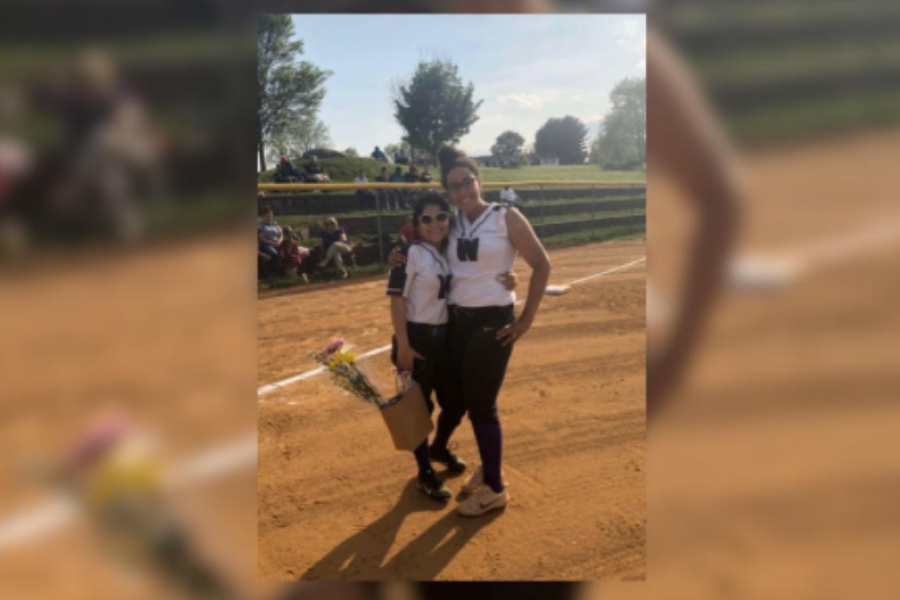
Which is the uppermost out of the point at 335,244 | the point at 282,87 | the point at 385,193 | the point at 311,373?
the point at 282,87

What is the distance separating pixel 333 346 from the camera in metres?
1.46

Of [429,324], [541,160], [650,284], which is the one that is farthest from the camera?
[429,324]

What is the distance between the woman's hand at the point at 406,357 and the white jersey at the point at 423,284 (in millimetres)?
70

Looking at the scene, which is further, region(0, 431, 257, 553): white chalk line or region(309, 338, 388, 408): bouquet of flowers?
region(309, 338, 388, 408): bouquet of flowers

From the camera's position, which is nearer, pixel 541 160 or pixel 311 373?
pixel 541 160

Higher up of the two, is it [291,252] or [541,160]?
[541,160]

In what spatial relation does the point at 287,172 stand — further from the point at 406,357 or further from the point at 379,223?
the point at 406,357

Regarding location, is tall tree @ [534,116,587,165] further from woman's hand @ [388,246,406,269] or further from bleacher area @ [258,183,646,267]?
woman's hand @ [388,246,406,269]

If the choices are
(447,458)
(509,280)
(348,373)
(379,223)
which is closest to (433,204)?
(379,223)

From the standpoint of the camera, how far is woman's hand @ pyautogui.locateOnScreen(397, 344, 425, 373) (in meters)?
1.44

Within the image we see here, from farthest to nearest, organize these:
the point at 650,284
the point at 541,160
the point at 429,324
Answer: the point at 429,324
the point at 541,160
the point at 650,284

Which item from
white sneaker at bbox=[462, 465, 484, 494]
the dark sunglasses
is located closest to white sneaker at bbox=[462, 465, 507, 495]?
white sneaker at bbox=[462, 465, 484, 494]

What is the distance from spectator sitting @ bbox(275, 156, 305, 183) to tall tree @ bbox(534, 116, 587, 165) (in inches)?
21.3

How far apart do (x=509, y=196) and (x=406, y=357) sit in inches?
18.1
